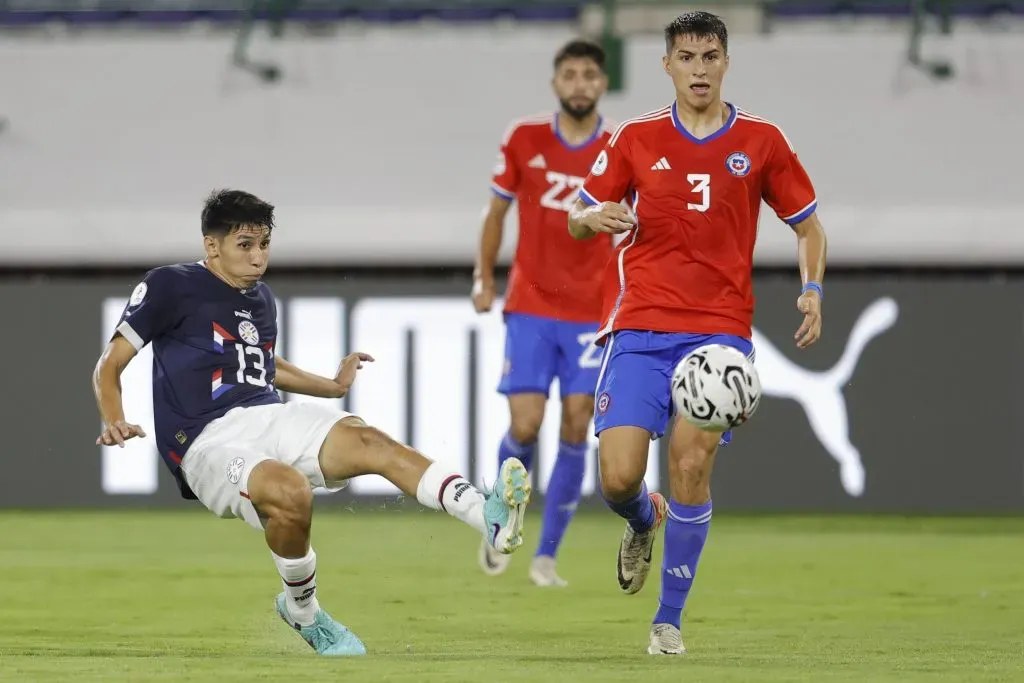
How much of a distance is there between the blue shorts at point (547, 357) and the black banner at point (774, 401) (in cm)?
391

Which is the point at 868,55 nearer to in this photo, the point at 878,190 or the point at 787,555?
the point at 878,190

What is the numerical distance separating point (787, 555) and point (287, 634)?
4108 millimetres

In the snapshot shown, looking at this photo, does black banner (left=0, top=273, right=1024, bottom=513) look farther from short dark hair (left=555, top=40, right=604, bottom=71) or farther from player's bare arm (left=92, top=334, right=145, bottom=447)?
player's bare arm (left=92, top=334, right=145, bottom=447)

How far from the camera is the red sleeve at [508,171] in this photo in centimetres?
797

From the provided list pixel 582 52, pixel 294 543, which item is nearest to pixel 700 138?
pixel 294 543

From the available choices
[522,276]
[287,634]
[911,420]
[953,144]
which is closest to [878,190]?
[953,144]

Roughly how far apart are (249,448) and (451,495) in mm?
708

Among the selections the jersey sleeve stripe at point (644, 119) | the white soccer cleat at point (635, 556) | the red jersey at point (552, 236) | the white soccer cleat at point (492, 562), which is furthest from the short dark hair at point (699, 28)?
the white soccer cleat at point (492, 562)

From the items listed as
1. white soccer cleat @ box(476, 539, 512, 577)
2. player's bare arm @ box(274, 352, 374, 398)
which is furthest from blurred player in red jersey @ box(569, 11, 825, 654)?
white soccer cleat @ box(476, 539, 512, 577)

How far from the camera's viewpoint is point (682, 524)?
557 cm

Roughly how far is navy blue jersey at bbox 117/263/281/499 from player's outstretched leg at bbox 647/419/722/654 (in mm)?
1370

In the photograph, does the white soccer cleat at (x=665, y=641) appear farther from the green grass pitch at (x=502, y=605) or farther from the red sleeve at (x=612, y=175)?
the red sleeve at (x=612, y=175)

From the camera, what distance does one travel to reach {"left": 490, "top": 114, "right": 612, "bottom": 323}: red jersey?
7.85 m

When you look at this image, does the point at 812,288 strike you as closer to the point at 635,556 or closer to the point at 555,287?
the point at 635,556
